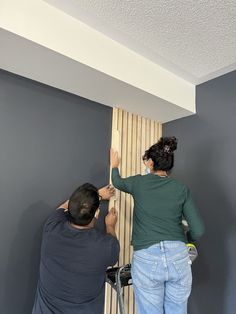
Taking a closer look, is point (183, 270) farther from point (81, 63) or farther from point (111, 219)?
point (81, 63)

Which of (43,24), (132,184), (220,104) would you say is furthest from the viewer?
(220,104)

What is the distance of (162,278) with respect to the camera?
1730 millimetres

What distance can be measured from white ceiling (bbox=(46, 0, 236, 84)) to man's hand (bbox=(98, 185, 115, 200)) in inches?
45.7

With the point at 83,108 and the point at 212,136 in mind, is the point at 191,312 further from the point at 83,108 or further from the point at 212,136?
the point at 83,108

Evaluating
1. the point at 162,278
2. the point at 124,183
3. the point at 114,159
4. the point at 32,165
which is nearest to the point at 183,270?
the point at 162,278

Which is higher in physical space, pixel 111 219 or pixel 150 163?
pixel 150 163

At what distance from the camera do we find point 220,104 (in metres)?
2.51

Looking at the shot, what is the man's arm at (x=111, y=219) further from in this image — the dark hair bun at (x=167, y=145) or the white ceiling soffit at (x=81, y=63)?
the white ceiling soffit at (x=81, y=63)

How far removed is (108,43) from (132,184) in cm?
105

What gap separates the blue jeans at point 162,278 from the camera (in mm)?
1730

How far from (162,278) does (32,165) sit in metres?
1.19

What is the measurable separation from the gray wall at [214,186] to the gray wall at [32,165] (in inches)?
36.5

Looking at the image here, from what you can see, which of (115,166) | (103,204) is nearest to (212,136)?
(115,166)

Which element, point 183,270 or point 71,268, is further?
point 183,270
